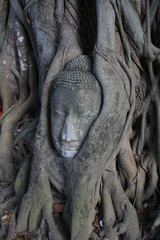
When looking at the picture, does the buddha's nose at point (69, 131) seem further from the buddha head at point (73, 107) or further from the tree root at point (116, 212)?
the tree root at point (116, 212)

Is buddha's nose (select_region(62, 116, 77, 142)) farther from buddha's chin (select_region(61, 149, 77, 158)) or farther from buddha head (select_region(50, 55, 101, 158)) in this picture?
buddha's chin (select_region(61, 149, 77, 158))

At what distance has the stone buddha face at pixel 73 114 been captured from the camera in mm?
1776

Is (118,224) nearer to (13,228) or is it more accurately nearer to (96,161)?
(96,161)

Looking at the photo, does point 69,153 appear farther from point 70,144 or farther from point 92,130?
point 92,130

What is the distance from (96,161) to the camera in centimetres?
178

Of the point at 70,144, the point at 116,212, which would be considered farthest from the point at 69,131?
the point at 116,212

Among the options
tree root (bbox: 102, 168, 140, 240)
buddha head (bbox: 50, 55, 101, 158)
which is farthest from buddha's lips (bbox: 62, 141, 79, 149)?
tree root (bbox: 102, 168, 140, 240)

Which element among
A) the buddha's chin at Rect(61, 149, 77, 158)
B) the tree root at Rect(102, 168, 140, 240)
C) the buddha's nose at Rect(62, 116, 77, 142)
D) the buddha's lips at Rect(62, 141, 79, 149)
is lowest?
the tree root at Rect(102, 168, 140, 240)

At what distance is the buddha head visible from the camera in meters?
1.78

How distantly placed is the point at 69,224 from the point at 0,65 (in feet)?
6.60

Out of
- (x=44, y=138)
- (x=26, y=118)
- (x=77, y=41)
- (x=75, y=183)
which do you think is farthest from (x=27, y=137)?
(x=77, y=41)

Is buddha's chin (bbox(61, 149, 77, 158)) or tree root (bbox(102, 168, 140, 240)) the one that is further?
buddha's chin (bbox(61, 149, 77, 158))

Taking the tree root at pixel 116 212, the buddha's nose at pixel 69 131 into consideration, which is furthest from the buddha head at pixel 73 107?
the tree root at pixel 116 212

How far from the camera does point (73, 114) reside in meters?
1.80
